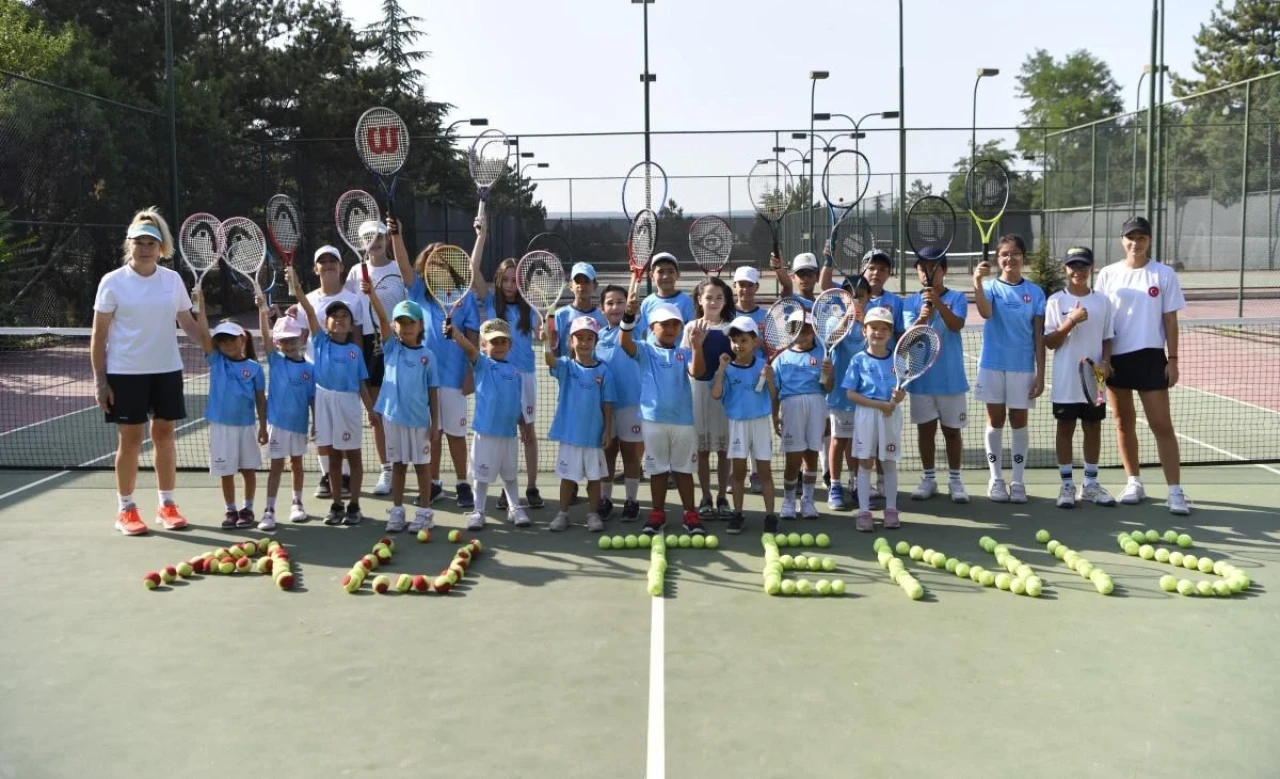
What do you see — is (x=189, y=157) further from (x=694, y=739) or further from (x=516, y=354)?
(x=694, y=739)

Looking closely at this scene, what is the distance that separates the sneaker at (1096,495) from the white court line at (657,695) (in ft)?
10.4

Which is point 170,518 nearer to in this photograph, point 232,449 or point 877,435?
point 232,449

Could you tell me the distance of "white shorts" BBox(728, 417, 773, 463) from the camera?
627cm

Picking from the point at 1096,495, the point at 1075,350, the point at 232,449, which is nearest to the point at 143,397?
the point at 232,449

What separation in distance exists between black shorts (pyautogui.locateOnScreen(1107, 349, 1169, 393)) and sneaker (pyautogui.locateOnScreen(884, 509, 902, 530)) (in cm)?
162

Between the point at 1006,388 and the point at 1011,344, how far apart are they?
0.27 meters

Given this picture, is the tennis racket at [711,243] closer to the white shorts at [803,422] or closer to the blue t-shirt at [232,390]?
the white shorts at [803,422]

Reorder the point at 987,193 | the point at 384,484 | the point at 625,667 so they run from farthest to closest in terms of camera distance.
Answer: the point at 987,193 < the point at 384,484 < the point at 625,667

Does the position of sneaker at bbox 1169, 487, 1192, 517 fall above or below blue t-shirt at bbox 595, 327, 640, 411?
below

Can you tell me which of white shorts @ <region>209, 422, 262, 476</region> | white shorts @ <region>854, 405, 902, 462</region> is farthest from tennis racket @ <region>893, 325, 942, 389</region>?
white shorts @ <region>209, 422, 262, 476</region>

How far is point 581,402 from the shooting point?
639cm

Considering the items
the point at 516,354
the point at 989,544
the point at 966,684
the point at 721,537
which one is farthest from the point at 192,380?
the point at 966,684

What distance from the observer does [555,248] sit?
23.9 m

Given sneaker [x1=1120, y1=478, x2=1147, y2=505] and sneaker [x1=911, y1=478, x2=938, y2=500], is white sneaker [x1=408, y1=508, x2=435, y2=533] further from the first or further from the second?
sneaker [x1=1120, y1=478, x2=1147, y2=505]
